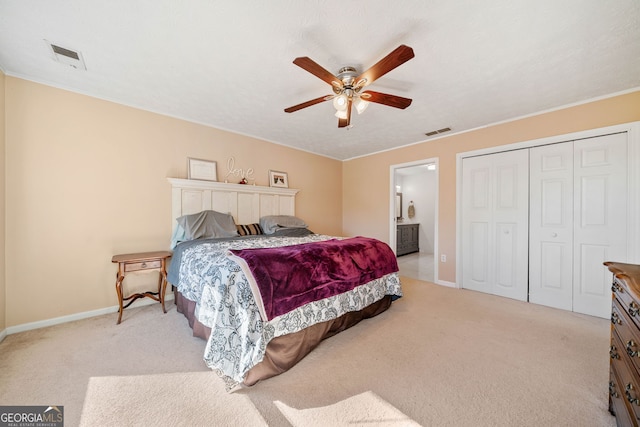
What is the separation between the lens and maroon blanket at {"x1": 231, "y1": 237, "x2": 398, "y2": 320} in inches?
66.5

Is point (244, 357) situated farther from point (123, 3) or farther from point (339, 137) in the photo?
point (339, 137)

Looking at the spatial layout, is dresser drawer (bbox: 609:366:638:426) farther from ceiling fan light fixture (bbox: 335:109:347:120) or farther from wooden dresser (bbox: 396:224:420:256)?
Answer: wooden dresser (bbox: 396:224:420:256)

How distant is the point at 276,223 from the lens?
3.59 m

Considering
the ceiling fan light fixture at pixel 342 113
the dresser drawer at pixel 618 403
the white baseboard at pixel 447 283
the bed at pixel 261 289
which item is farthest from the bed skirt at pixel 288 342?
the white baseboard at pixel 447 283

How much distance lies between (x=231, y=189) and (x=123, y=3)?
90.7 inches

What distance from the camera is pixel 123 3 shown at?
144 cm

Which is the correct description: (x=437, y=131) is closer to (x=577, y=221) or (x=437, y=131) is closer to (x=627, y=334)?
(x=577, y=221)

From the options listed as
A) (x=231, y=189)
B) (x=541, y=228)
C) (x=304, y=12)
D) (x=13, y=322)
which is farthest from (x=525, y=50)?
(x=13, y=322)

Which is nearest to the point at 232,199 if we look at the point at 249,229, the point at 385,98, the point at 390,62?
the point at 249,229

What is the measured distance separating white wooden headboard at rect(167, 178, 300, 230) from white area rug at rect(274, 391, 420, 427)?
265 cm

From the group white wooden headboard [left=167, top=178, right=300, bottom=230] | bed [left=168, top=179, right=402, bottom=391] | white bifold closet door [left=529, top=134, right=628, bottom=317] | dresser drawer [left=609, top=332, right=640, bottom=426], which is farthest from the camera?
white wooden headboard [left=167, top=178, right=300, bottom=230]

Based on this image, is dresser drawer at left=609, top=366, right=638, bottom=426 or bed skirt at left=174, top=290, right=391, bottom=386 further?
bed skirt at left=174, top=290, right=391, bottom=386

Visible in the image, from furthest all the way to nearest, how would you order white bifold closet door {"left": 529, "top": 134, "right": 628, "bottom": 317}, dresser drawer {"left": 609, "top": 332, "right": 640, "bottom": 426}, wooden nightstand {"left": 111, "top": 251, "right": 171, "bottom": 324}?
white bifold closet door {"left": 529, "top": 134, "right": 628, "bottom": 317} → wooden nightstand {"left": 111, "top": 251, "right": 171, "bottom": 324} → dresser drawer {"left": 609, "top": 332, "right": 640, "bottom": 426}

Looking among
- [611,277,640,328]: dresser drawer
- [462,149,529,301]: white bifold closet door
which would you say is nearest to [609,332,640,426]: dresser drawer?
[611,277,640,328]: dresser drawer
